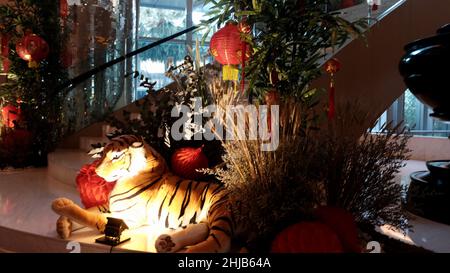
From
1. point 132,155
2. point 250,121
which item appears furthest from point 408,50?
point 132,155

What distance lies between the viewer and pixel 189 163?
79.9 inches

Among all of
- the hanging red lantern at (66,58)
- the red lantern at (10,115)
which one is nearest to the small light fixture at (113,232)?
the red lantern at (10,115)

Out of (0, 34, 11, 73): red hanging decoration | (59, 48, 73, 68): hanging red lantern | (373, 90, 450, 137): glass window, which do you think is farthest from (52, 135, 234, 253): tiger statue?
(373, 90, 450, 137): glass window

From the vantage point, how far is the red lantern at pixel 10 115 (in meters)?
4.52

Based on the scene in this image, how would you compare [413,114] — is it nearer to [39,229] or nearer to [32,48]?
[32,48]

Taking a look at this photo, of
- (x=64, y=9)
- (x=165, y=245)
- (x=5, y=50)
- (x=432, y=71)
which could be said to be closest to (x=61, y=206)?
(x=165, y=245)

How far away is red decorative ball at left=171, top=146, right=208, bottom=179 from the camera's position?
80.0 inches

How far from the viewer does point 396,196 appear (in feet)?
5.29

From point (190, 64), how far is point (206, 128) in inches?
19.3

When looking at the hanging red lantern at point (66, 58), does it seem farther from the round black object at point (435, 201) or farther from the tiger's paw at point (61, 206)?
the round black object at point (435, 201)

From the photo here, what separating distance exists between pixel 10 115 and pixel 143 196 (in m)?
3.43

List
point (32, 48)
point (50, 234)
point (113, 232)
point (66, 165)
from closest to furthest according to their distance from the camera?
point (113, 232) < point (50, 234) < point (66, 165) < point (32, 48)
